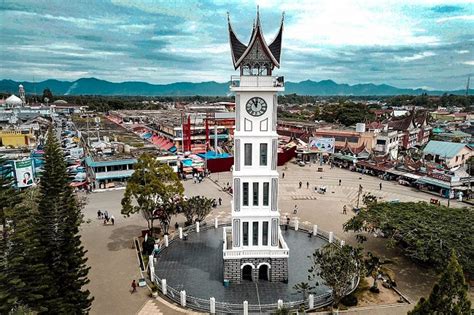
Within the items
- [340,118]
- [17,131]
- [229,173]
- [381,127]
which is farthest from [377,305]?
[340,118]

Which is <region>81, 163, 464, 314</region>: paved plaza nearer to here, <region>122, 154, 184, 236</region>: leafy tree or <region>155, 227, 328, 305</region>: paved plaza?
<region>155, 227, 328, 305</region>: paved plaza

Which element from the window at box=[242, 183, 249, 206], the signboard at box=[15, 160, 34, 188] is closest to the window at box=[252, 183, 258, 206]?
the window at box=[242, 183, 249, 206]

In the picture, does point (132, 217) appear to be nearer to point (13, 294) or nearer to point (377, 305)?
point (13, 294)

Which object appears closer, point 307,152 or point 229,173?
point 229,173

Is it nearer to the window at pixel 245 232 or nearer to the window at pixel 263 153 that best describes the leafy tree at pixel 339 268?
the window at pixel 245 232

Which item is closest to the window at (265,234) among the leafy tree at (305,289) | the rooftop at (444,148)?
the leafy tree at (305,289)

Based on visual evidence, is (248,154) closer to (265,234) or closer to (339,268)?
(265,234)

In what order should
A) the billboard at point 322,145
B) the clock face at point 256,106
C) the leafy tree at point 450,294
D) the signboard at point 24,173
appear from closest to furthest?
the leafy tree at point 450,294
the clock face at point 256,106
the signboard at point 24,173
the billboard at point 322,145
